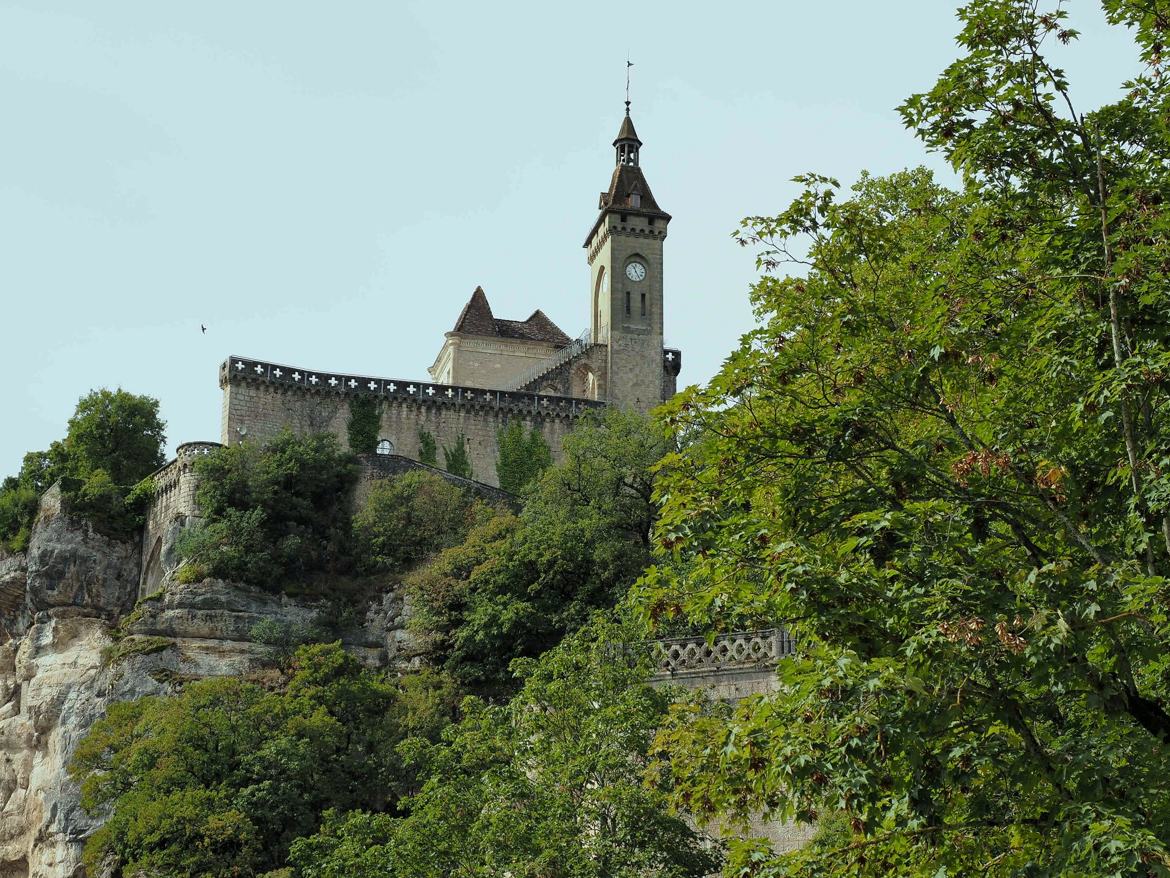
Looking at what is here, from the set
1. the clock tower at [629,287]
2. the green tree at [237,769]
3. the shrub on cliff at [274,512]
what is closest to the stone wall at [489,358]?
the clock tower at [629,287]

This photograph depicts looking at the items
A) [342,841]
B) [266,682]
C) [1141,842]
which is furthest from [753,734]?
[266,682]

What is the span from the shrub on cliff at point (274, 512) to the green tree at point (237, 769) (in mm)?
9331

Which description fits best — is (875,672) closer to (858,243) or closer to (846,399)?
(846,399)

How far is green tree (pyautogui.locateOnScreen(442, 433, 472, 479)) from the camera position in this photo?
58.1m

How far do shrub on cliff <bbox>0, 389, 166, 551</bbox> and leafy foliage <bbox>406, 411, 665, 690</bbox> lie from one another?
17.5 meters

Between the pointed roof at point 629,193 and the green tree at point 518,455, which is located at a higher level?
the pointed roof at point 629,193

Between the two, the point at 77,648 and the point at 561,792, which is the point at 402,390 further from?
the point at 561,792

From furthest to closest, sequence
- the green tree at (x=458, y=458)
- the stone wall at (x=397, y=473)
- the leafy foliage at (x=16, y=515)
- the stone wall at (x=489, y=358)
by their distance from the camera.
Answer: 1. the stone wall at (x=489, y=358)
2. the green tree at (x=458, y=458)
3. the leafy foliage at (x=16, y=515)
4. the stone wall at (x=397, y=473)

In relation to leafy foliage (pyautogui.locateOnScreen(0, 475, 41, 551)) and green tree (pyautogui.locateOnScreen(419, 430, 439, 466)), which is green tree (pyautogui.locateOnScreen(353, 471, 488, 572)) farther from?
leafy foliage (pyautogui.locateOnScreen(0, 475, 41, 551))

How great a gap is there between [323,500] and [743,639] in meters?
27.2

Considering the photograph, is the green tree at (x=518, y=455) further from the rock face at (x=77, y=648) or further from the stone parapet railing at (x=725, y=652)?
the stone parapet railing at (x=725, y=652)

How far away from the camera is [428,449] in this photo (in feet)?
191

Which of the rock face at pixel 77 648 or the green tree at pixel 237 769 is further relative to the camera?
the rock face at pixel 77 648

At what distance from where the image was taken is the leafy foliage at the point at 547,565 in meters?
40.4
